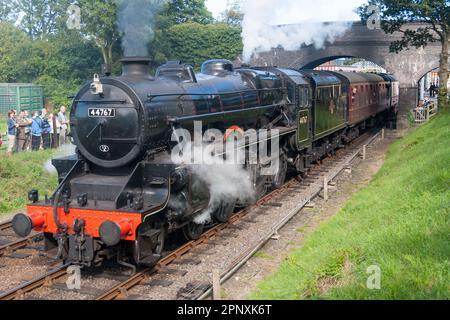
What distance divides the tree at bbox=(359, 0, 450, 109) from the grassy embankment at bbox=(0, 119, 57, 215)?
17850 millimetres

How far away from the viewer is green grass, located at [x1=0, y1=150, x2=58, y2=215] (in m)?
12.1

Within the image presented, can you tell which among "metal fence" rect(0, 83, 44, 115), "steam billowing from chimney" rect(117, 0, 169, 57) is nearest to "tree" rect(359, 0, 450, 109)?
"steam billowing from chimney" rect(117, 0, 169, 57)

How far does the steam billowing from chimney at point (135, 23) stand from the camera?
43.4ft

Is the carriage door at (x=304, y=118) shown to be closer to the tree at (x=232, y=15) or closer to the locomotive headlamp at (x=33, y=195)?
the locomotive headlamp at (x=33, y=195)

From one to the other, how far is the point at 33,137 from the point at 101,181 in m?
9.28

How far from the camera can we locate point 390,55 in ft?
117

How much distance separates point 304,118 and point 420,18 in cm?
1399

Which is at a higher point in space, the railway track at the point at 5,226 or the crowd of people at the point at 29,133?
the crowd of people at the point at 29,133

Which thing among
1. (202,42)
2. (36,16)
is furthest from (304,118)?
(36,16)

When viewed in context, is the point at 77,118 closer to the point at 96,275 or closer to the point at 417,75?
the point at 96,275

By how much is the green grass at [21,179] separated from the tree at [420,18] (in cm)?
1785
